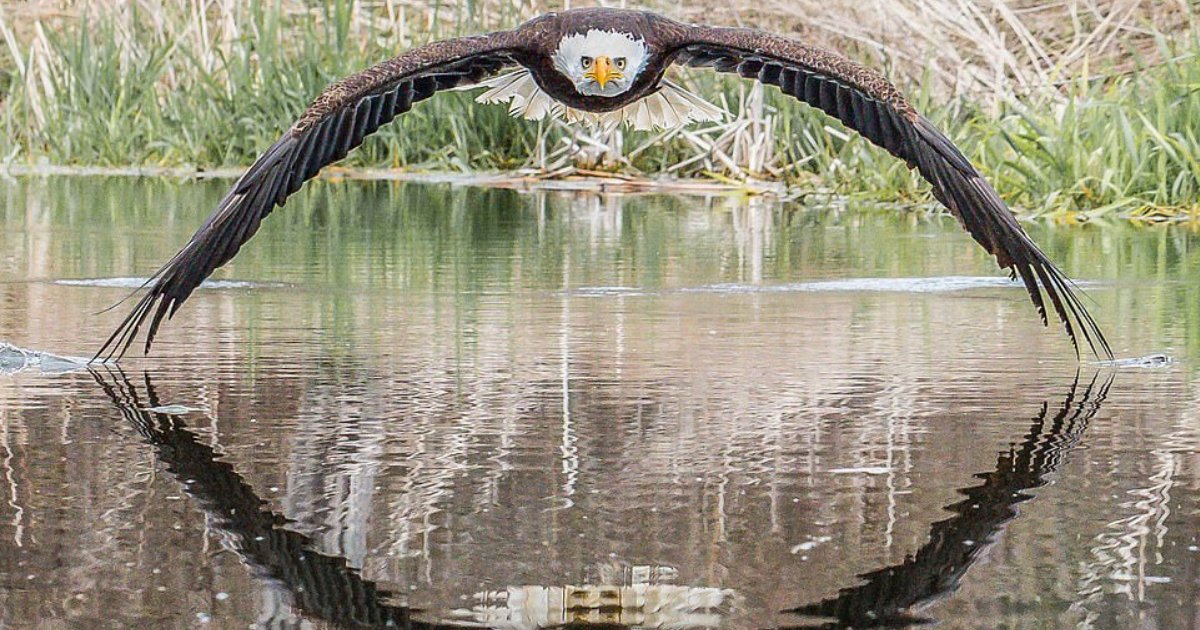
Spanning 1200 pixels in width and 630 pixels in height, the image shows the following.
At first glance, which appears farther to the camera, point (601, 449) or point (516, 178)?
point (516, 178)

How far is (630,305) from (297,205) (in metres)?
6.33

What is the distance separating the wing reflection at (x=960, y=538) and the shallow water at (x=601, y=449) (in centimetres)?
1

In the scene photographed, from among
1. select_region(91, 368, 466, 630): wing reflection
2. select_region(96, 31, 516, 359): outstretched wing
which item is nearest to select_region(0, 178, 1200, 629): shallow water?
select_region(91, 368, 466, 630): wing reflection

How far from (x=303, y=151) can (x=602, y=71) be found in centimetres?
149

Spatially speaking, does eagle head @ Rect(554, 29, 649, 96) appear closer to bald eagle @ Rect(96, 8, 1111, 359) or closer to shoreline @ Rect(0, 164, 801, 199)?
bald eagle @ Rect(96, 8, 1111, 359)

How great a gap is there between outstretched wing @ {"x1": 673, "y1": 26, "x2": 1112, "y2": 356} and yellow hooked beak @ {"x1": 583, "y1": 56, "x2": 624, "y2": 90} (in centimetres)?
88

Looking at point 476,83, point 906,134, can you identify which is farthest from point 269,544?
point 476,83

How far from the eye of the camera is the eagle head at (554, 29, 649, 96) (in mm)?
7512

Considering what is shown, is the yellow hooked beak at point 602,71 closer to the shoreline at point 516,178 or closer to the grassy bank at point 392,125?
the grassy bank at point 392,125

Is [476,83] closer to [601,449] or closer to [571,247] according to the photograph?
[601,449]

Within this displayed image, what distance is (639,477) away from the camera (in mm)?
4664

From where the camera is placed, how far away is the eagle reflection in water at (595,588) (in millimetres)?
3506

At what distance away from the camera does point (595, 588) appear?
369cm

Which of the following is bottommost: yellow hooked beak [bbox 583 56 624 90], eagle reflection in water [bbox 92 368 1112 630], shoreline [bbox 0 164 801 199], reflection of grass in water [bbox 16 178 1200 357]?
eagle reflection in water [bbox 92 368 1112 630]
